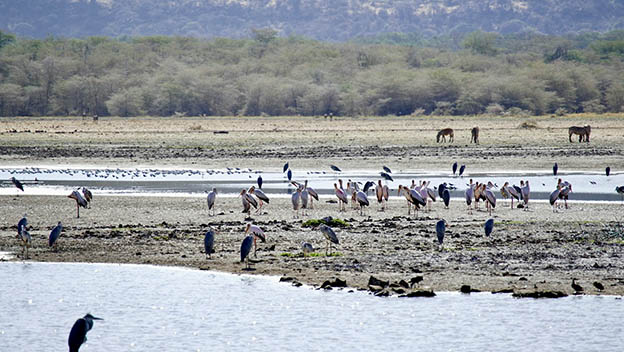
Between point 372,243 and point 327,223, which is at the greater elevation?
point 327,223

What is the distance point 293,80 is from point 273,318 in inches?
2310

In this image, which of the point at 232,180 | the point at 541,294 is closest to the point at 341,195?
the point at 541,294

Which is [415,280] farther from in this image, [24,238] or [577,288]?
[24,238]

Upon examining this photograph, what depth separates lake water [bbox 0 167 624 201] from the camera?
66.9ft

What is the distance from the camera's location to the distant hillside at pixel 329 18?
177m

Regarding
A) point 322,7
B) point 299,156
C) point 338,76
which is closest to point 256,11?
point 322,7

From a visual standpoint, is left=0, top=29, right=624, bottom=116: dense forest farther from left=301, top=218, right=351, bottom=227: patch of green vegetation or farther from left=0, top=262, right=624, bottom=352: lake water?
left=0, top=262, right=624, bottom=352: lake water

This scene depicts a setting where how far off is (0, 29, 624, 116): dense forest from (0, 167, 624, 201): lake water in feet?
115

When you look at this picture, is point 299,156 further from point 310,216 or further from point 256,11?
point 256,11

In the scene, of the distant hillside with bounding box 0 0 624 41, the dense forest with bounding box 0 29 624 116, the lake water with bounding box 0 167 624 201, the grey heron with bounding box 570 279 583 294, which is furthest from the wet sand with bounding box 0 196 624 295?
the distant hillside with bounding box 0 0 624 41

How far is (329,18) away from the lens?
18075 cm

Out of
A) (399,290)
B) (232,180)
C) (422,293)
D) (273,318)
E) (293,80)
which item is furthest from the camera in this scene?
(293,80)

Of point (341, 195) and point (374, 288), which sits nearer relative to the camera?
point (374, 288)

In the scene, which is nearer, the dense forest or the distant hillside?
the dense forest
